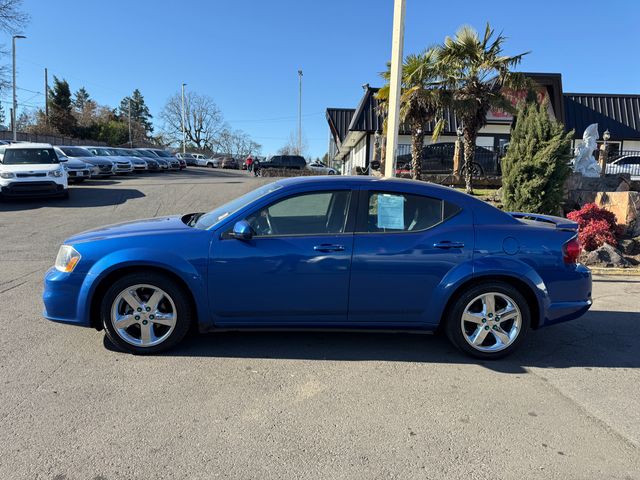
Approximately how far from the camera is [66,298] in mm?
3943

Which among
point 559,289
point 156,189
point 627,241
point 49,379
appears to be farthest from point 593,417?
point 156,189

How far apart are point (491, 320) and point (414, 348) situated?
763 millimetres

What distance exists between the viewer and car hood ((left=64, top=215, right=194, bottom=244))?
4070 millimetres

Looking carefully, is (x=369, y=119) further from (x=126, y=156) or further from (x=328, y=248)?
(x=328, y=248)

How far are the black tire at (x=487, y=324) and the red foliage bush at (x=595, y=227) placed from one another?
5.14 metres


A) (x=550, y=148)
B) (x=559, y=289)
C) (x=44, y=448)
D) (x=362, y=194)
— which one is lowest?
(x=44, y=448)

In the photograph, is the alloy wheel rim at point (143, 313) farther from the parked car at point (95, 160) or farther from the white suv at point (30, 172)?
the parked car at point (95, 160)

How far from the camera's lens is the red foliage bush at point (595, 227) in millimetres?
8633

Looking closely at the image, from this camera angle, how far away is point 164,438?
9.51ft

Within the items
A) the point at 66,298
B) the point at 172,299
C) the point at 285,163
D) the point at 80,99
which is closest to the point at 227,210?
the point at 172,299

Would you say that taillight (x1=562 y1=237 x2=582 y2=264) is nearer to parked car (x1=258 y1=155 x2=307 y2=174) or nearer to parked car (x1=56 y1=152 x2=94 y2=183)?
parked car (x1=56 y1=152 x2=94 y2=183)

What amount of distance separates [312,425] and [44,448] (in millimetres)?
1625

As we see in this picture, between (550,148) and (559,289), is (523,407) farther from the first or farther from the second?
(550,148)

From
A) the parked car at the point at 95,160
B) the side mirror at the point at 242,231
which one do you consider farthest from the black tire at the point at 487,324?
the parked car at the point at 95,160
